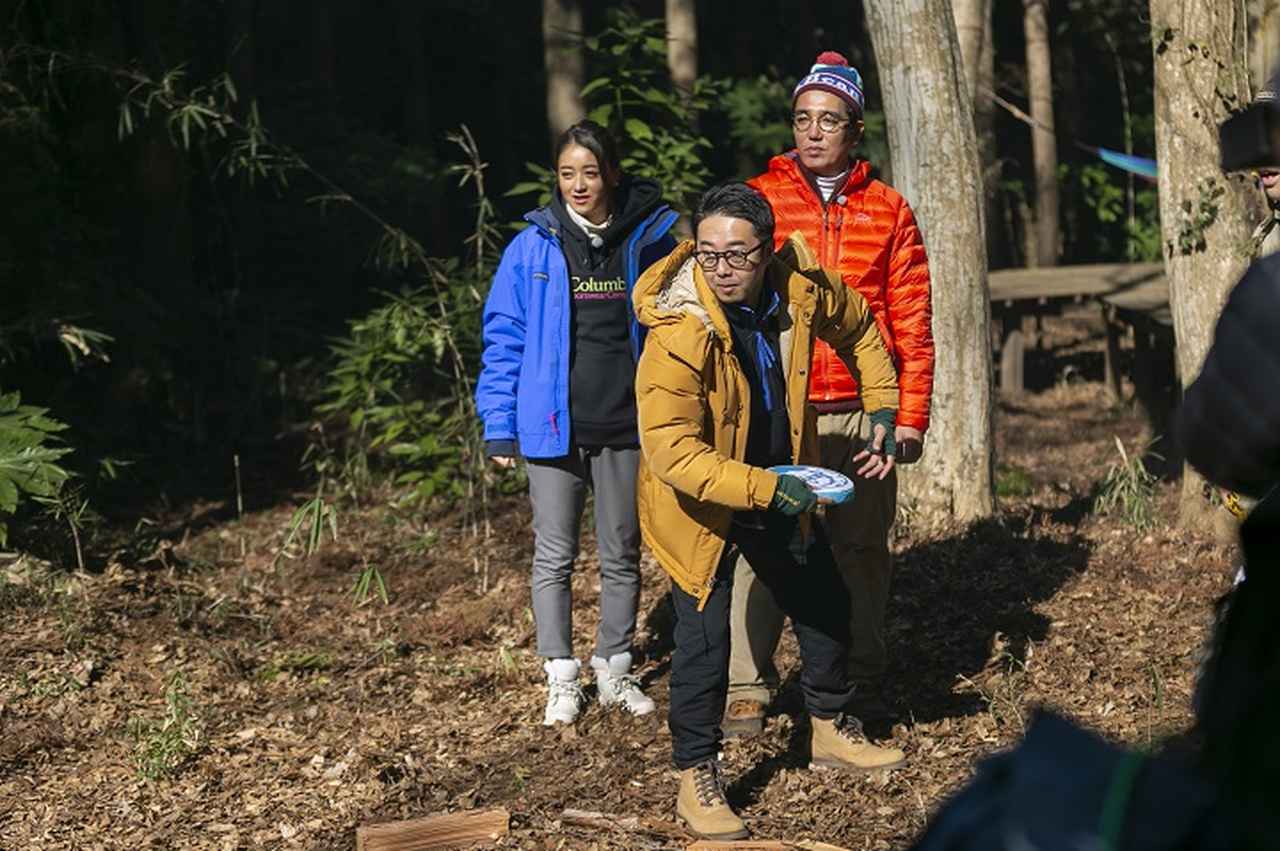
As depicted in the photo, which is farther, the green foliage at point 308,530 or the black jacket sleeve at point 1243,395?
the green foliage at point 308,530

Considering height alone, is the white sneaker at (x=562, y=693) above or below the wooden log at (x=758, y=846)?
above

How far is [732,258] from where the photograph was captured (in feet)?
17.8

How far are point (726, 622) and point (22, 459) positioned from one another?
410 cm

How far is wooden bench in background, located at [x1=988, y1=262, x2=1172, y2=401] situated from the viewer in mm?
14102

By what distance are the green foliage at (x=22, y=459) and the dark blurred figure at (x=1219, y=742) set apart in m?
6.70

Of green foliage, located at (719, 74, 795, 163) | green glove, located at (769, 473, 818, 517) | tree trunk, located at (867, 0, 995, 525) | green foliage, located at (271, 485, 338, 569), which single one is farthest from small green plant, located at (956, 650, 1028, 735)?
green foliage, located at (719, 74, 795, 163)

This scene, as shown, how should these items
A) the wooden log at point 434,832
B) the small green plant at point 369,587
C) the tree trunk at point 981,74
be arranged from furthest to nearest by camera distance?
1. the tree trunk at point 981,74
2. the small green plant at point 369,587
3. the wooden log at point 434,832

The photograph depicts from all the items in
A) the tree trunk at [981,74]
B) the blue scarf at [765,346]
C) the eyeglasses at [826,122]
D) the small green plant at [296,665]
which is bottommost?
the small green plant at [296,665]

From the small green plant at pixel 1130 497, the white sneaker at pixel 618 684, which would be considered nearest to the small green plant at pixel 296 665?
the white sneaker at pixel 618 684

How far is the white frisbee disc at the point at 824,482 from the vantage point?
522 cm

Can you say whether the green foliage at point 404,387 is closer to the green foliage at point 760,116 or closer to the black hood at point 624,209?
the black hood at point 624,209

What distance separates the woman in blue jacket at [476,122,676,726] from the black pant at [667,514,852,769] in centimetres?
108

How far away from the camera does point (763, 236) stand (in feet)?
17.9

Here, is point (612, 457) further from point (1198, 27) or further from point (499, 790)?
point (1198, 27)
